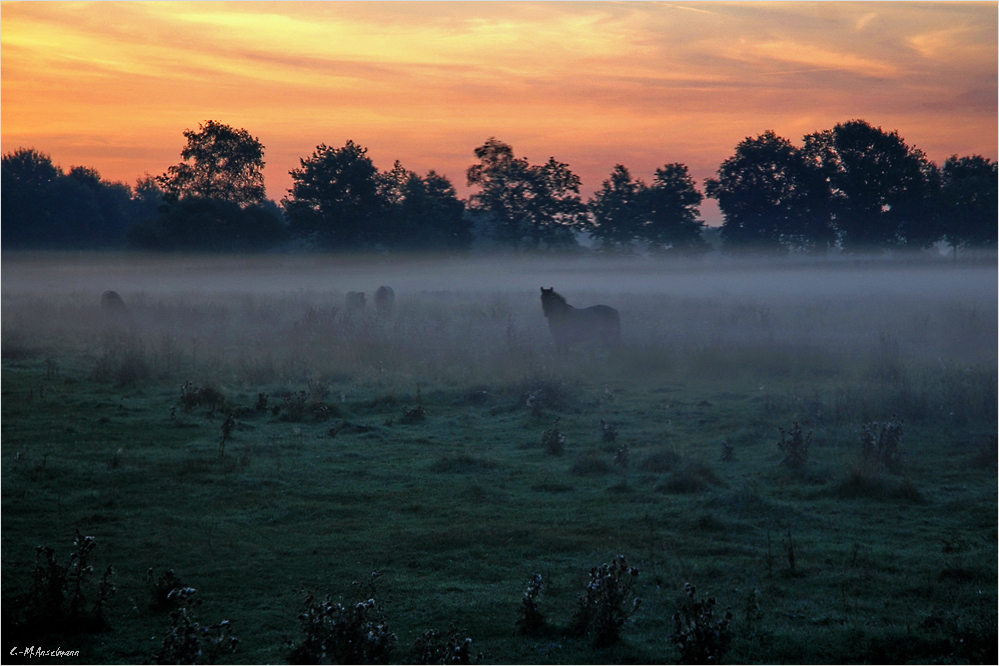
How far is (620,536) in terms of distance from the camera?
6742 mm

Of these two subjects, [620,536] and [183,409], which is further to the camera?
[183,409]

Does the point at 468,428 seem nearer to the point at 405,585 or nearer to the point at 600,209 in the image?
the point at 405,585

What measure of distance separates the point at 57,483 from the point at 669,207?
A: 45.5m

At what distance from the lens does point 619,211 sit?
1971 inches

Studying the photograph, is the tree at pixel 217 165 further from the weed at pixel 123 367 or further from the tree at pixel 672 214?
the weed at pixel 123 367

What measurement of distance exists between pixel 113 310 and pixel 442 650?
20874mm

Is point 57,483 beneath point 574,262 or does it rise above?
beneath

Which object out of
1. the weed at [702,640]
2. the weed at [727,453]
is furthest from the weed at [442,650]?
the weed at [727,453]

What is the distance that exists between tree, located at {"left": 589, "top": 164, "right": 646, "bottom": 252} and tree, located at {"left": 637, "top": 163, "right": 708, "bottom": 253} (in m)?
0.54

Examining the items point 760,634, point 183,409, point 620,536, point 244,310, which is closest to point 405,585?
point 620,536

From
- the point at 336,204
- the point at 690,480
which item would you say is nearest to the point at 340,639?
the point at 690,480

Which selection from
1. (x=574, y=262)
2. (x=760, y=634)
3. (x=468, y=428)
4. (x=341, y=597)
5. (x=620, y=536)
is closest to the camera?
(x=760, y=634)

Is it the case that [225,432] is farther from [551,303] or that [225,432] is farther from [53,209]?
[53,209]

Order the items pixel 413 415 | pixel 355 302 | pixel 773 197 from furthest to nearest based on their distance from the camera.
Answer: pixel 773 197
pixel 355 302
pixel 413 415
